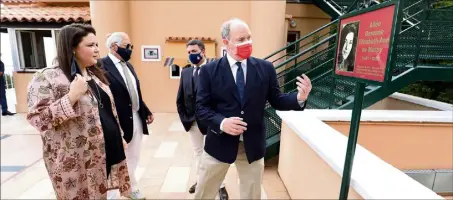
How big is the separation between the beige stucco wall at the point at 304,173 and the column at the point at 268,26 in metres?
3.29

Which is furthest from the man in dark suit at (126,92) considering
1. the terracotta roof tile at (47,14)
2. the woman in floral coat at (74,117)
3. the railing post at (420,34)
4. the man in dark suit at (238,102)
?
the terracotta roof tile at (47,14)

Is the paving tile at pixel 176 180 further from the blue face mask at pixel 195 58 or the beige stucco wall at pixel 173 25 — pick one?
the beige stucco wall at pixel 173 25

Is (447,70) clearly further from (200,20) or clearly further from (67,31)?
(200,20)

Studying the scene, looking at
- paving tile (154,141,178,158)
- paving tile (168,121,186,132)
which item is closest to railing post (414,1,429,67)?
paving tile (154,141,178,158)

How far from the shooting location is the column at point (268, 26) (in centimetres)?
571

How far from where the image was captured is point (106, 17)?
18.8 feet

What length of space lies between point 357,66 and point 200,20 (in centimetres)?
551

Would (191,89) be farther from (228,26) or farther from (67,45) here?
(67,45)

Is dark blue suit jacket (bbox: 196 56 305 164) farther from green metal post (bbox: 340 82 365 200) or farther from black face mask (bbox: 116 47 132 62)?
black face mask (bbox: 116 47 132 62)

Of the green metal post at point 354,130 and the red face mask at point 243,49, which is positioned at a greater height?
the red face mask at point 243,49

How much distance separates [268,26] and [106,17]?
378cm

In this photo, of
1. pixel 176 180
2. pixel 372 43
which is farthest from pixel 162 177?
pixel 372 43

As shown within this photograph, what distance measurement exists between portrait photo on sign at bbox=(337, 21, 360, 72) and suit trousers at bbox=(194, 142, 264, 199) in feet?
3.07

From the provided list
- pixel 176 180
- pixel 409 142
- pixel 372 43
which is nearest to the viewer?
pixel 372 43
